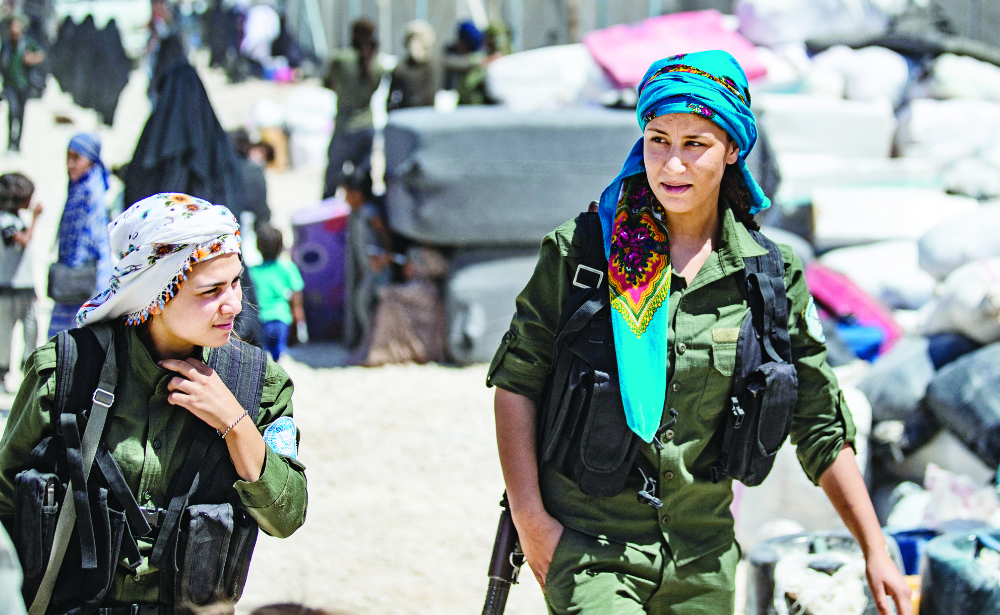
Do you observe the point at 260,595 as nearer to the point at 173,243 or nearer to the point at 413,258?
the point at 173,243

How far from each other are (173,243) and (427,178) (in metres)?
4.89

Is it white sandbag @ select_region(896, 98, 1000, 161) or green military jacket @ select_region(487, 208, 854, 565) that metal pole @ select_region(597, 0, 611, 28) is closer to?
white sandbag @ select_region(896, 98, 1000, 161)

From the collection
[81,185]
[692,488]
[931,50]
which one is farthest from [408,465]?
[931,50]

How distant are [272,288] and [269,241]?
272 mm

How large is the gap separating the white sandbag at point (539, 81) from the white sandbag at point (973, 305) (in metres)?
4.98

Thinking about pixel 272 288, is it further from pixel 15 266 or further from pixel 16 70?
pixel 16 70

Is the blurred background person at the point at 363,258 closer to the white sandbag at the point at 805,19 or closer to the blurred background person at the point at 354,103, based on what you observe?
the blurred background person at the point at 354,103

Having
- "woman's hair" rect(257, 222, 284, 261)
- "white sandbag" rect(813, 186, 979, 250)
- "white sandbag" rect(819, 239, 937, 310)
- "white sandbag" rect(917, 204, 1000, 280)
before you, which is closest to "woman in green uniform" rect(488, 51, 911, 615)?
"white sandbag" rect(917, 204, 1000, 280)

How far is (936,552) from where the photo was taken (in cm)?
273

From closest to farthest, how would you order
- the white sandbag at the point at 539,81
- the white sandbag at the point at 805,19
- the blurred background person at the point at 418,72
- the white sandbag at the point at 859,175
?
the white sandbag at the point at 859,175
the blurred background person at the point at 418,72
the white sandbag at the point at 539,81
the white sandbag at the point at 805,19

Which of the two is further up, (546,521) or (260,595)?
(546,521)

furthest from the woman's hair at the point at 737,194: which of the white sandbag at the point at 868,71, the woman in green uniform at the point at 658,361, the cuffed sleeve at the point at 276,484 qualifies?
the white sandbag at the point at 868,71

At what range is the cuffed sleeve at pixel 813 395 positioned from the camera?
2.11 m

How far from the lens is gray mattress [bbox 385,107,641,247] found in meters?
6.61
